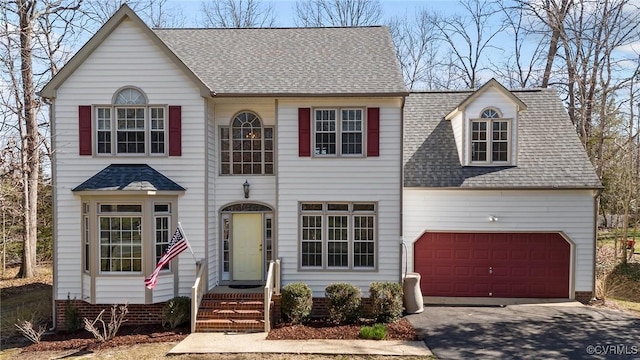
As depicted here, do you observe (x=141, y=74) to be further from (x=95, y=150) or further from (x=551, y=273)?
Answer: (x=551, y=273)

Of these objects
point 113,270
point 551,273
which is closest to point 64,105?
point 113,270

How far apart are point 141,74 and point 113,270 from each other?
534 centimetres

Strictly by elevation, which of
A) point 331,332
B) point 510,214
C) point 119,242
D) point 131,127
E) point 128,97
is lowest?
point 331,332

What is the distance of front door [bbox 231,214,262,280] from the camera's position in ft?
40.2

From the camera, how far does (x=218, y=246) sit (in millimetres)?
12141

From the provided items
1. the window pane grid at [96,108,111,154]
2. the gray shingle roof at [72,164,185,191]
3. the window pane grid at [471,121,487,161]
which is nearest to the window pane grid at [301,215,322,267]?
the gray shingle roof at [72,164,185,191]

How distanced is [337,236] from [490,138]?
6002 mm

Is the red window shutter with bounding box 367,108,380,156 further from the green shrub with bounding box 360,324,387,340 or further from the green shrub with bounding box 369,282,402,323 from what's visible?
the green shrub with bounding box 360,324,387,340

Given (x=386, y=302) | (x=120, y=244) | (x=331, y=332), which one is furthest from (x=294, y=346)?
(x=120, y=244)

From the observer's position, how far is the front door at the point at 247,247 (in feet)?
40.2

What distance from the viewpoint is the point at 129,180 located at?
10.7 m

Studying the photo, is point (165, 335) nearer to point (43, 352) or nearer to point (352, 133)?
point (43, 352)

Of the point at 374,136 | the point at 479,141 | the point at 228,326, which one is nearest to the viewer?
the point at 228,326

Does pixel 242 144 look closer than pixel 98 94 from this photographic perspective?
No
